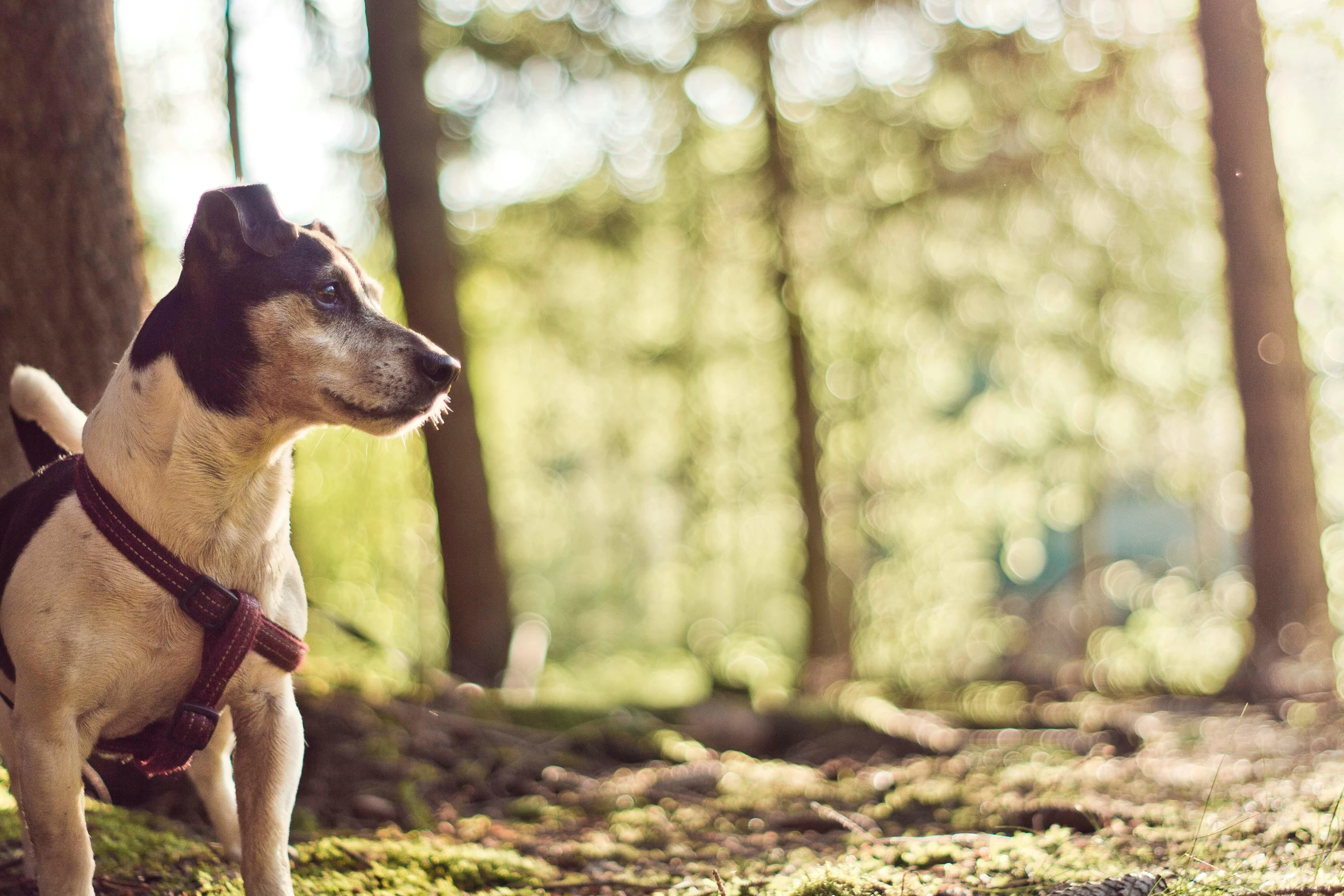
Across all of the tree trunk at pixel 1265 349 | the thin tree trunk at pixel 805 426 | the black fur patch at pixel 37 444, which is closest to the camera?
the black fur patch at pixel 37 444

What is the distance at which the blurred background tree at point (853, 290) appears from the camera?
33.1ft

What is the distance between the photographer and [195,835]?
3.46m

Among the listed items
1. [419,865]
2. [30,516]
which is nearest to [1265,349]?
[419,865]

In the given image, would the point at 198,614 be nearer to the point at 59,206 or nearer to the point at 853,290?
the point at 59,206

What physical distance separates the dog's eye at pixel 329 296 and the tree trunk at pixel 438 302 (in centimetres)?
481

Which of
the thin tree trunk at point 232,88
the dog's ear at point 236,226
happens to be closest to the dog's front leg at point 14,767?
the dog's ear at point 236,226

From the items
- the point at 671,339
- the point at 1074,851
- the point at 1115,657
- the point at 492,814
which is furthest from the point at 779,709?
the point at 1115,657

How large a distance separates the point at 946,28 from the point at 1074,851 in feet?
32.6

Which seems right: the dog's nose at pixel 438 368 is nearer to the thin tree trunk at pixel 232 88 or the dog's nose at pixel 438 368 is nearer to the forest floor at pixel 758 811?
the forest floor at pixel 758 811

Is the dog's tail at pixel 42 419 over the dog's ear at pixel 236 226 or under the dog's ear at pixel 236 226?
under

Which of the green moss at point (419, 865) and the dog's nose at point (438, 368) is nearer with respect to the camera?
the dog's nose at point (438, 368)

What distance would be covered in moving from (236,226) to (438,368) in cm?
62

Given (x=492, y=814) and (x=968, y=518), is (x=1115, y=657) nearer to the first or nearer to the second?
(x=968, y=518)

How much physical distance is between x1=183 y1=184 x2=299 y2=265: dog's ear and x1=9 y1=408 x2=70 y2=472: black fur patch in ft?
3.94
